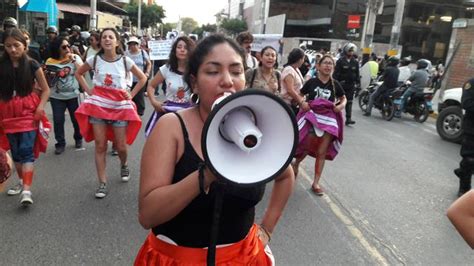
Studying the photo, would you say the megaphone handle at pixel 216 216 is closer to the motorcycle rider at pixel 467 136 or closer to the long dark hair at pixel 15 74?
the long dark hair at pixel 15 74

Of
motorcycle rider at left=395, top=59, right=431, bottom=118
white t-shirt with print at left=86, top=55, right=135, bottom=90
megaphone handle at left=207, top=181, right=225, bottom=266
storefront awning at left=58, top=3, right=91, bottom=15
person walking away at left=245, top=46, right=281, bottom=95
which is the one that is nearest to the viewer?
megaphone handle at left=207, top=181, right=225, bottom=266

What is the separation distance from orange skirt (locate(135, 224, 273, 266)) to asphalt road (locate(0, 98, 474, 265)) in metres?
1.65

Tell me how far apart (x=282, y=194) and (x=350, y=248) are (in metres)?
2.11

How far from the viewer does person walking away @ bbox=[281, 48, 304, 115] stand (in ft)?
17.2

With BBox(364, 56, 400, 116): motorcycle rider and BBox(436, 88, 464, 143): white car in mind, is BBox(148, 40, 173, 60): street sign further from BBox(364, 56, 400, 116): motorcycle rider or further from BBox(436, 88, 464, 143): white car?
BBox(436, 88, 464, 143): white car

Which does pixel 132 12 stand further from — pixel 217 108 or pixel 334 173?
pixel 217 108

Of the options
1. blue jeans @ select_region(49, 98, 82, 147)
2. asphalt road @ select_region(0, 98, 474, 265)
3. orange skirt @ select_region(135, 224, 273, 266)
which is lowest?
asphalt road @ select_region(0, 98, 474, 265)

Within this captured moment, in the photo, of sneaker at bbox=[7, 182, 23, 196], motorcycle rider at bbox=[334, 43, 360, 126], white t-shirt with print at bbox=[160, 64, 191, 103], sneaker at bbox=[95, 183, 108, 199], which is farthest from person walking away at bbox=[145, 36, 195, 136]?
motorcycle rider at bbox=[334, 43, 360, 126]

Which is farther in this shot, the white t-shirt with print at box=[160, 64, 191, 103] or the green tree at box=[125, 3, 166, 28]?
the green tree at box=[125, 3, 166, 28]

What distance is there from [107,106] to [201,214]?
10.6ft

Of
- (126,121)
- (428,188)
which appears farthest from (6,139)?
(428,188)

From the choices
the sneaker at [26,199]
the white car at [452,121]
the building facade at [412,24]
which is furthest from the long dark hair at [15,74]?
the building facade at [412,24]

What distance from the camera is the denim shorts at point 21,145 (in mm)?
3975

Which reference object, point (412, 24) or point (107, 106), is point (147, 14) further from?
point (107, 106)
